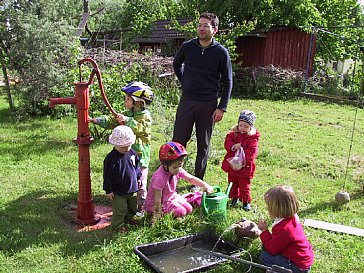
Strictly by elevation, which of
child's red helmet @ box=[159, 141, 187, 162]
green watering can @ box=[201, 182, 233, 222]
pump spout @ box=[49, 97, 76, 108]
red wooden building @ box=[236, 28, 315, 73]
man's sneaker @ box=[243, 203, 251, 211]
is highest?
red wooden building @ box=[236, 28, 315, 73]

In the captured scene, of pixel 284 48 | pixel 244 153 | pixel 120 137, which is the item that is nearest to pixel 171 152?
pixel 120 137

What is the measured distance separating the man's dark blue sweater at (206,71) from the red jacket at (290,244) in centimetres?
185

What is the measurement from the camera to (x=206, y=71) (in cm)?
445

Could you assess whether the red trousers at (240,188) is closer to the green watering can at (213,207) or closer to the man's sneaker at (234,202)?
the man's sneaker at (234,202)

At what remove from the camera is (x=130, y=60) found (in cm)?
1049

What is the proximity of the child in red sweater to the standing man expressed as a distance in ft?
5.47

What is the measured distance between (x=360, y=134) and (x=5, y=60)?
8.76 metres

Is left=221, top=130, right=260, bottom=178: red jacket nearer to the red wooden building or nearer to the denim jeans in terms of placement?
the denim jeans

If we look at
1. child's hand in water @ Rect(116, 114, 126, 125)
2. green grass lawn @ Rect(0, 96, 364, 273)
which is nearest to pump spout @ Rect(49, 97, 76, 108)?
child's hand in water @ Rect(116, 114, 126, 125)

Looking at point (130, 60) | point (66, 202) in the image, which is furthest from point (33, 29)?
point (66, 202)

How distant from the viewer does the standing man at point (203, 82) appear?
441cm

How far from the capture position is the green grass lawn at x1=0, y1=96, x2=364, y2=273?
3.27 metres

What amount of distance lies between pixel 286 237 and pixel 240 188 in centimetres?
160

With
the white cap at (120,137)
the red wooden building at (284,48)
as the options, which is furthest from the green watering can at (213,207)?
the red wooden building at (284,48)
